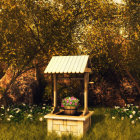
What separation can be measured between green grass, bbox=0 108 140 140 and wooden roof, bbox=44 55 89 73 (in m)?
2.56

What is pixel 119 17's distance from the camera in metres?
13.0

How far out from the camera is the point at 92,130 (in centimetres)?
891

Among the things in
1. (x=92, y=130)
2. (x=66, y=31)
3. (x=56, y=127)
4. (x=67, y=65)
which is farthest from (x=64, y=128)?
(x=66, y=31)

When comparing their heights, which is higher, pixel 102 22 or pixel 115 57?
pixel 102 22

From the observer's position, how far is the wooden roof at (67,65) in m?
8.62

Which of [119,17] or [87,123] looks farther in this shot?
[119,17]

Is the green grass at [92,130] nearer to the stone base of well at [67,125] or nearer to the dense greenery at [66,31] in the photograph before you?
the stone base of well at [67,125]

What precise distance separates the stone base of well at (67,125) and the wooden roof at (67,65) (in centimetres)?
185

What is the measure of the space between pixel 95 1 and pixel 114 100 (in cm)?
747

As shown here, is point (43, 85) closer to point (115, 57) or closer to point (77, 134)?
point (115, 57)

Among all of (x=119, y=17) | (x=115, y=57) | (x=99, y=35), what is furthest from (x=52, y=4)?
(x=115, y=57)

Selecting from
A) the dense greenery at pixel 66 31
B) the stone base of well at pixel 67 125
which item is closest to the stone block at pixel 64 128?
the stone base of well at pixel 67 125

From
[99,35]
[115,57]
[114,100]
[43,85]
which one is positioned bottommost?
[114,100]

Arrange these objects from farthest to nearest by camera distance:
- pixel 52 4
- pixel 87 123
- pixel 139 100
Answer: pixel 139 100 → pixel 52 4 → pixel 87 123
